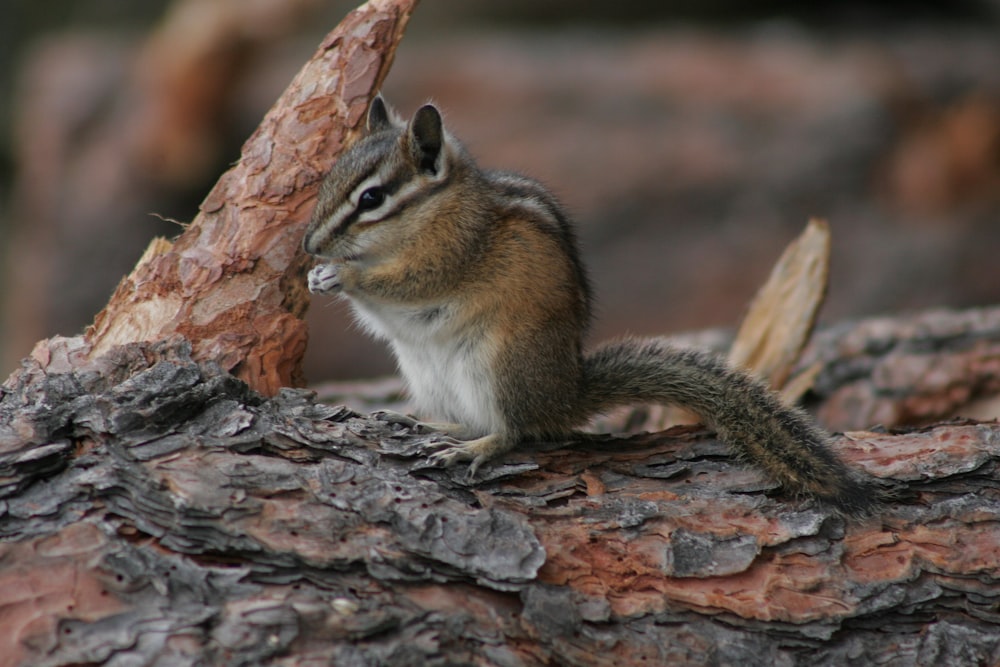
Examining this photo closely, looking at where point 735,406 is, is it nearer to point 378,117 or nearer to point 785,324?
point 785,324

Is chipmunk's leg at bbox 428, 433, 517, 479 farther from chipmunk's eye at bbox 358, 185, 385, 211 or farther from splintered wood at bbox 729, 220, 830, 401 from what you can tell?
splintered wood at bbox 729, 220, 830, 401

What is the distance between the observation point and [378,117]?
3627 mm

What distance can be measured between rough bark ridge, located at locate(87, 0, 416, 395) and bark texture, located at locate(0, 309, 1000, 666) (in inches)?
8.2

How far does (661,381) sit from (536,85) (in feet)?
18.6

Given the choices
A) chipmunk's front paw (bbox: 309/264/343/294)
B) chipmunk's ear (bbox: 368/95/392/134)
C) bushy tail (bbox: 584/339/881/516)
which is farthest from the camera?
chipmunk's ear (bbox: 368/95/392/134)

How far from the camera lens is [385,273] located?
3.39m

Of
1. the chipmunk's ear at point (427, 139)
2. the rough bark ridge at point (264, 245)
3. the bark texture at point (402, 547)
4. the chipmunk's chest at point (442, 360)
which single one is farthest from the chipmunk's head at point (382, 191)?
the bark texture at point (402, 547)

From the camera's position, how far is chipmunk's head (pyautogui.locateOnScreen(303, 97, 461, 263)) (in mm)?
3166

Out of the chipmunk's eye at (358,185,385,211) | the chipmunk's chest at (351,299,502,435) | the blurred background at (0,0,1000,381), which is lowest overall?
the chipmunk's chest at (351,299,502,435)

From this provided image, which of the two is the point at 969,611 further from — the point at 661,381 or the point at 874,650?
the point at 661,381

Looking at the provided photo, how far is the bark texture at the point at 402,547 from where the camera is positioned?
229 centimetres

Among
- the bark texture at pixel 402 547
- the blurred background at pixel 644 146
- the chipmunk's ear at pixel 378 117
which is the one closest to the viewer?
the bark texture at pixel 402 547

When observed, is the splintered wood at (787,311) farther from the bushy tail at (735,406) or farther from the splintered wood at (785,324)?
the bushy tail at (735,406)

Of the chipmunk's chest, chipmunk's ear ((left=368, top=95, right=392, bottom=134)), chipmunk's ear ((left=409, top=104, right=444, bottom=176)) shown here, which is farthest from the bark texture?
chipmunk's ear ((left=368, top=95, right=392, bottom=134))
